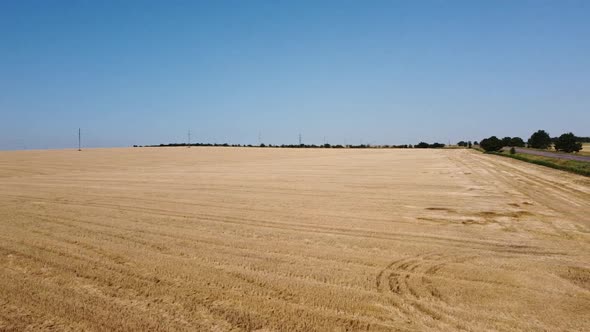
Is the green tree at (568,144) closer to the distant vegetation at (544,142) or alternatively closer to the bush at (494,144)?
the distant vegetation at (544,142)

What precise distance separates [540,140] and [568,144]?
117 feet

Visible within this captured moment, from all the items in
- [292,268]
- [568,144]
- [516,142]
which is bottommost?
[292,268]

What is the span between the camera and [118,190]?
11.5 metres

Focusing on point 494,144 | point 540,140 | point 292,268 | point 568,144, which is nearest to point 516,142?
point 540,140

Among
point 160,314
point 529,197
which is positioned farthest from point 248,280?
point 529,197

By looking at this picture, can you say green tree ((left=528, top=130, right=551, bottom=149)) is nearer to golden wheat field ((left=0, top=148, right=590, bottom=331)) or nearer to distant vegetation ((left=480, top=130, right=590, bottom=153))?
distant vegetation ((left=480, top=130, right=590, bottom=153))

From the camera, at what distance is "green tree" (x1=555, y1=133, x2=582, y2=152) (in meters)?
66.1

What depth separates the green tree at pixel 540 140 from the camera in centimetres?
9750

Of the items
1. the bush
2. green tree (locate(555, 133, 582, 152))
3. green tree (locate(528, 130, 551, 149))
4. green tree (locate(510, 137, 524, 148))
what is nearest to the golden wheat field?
green tree (locate(555, 133, 582, 152))

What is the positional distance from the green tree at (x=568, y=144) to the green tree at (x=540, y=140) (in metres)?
31.7

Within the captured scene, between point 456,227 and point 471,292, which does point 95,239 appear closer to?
point 471,292

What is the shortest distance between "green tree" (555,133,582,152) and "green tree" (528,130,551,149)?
31.7 m

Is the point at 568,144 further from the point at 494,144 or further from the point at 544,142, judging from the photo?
the point at 544,142

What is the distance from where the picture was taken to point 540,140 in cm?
9862
